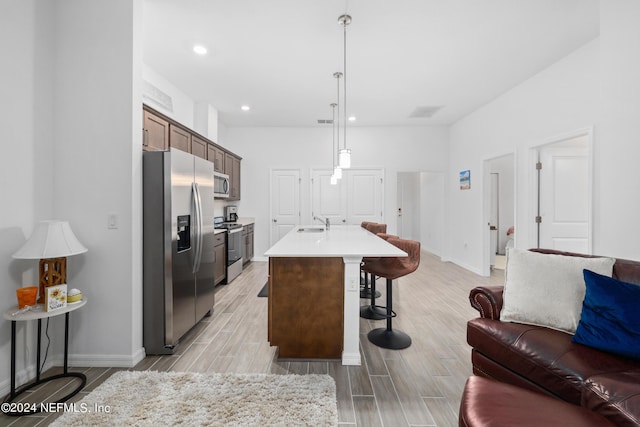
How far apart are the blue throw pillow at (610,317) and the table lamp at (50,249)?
3098 millimetres

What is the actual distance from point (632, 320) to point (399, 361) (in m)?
1.40

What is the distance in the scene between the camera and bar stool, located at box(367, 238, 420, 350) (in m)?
2.48

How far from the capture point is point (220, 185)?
15.5 ft

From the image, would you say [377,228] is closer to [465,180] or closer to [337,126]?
[465,180]

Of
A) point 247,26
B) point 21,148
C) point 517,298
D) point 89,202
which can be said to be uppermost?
point 247,26

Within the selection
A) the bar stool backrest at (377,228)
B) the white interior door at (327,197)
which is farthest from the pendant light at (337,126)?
the bar stool backrest at (377,228)

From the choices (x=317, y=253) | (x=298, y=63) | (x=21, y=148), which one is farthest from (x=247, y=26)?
(x=317, y=253)

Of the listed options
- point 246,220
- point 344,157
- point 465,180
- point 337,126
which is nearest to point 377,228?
point 344,157

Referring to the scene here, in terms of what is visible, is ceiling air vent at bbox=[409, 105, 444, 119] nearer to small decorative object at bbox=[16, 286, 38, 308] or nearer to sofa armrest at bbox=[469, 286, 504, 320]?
sofa armrest at bbox=[469, 286, 504, 320]

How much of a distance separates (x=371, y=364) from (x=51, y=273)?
2.36m

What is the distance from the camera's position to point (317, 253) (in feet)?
6.72

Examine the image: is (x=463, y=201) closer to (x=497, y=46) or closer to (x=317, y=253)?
(x=497, y=46)

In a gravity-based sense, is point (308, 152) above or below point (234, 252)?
above

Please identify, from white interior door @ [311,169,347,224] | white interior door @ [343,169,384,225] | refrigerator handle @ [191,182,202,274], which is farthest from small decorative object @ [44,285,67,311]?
white interior door @ [343,169,384,225]
